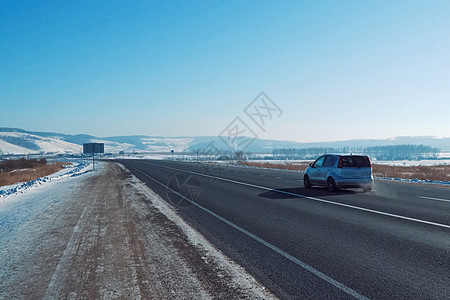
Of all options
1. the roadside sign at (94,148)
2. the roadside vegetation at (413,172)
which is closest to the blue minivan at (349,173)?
the roadside vegetation at (413,172)

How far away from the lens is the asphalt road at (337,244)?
4113mm

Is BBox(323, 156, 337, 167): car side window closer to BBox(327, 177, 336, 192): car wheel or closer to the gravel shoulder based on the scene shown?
BBox(327, 177, 336, 192): car wheel

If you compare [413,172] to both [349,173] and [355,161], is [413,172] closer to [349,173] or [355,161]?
[355,161]

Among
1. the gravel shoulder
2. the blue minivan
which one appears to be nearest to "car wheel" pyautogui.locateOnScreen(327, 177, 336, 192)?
the blue minivan

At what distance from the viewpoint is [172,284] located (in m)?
4.20

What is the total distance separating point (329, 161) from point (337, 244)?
9.21 m

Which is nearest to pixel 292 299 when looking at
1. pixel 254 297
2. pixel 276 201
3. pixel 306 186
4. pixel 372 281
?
pixel 254 297

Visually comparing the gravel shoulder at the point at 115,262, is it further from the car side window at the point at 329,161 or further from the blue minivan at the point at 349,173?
the car side window at the point at 329,161

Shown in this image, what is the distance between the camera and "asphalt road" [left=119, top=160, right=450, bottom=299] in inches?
162

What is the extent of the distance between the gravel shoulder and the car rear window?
27.5ft

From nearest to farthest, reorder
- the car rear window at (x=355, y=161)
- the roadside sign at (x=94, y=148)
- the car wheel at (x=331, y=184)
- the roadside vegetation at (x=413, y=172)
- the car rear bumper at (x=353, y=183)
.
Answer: the car rear bumper at (x=353, y=183)
the car rear window at (x=355, y=161)
the car wheel at (x=331, y=184)
the roadside vegetation at (x=413, y=172)
the roadside sign at (x=94, y=148)

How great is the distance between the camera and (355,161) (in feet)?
46.1

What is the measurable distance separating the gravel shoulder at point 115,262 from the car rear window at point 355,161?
8370mm

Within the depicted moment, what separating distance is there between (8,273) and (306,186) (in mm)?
13407
